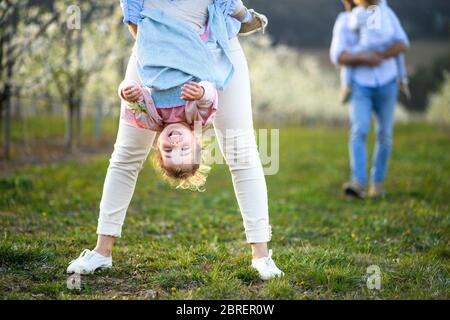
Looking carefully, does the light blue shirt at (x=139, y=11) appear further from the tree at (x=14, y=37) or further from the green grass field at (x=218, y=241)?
the tree at (x=14, y=37)

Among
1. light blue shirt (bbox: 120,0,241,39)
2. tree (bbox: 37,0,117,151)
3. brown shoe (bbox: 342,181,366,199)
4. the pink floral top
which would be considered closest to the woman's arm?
brown shoe (bbox: 342,181,366,199)

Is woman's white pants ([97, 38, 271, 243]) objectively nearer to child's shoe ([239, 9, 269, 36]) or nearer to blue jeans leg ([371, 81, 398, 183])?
child's shoe ([239, 9, 269, 36])

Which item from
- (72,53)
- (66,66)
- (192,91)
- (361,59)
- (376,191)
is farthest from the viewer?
(72,53)

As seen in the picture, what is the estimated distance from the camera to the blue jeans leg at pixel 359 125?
6.63 m

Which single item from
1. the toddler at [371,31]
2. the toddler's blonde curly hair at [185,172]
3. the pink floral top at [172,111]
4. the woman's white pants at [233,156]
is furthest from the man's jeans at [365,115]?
the pink floral top at [172,111]

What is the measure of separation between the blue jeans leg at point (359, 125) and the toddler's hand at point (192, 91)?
3996 millimetres

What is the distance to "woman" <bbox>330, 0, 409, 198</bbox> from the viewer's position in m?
6.62

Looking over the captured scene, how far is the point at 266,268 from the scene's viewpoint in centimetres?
326

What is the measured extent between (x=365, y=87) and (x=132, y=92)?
165 inches

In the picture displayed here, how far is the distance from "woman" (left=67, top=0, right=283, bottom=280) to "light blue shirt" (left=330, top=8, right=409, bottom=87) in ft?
12.0

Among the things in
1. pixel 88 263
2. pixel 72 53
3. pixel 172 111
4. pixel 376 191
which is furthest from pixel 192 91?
pixel 72 53

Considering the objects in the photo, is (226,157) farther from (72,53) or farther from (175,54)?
(72,53)

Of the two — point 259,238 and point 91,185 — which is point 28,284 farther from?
Result: point 91,185
